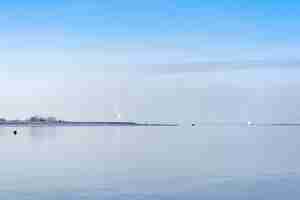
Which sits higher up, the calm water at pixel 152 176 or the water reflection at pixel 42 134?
the calm water at pixel 152 176

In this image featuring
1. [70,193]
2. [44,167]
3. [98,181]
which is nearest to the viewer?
[70,193]

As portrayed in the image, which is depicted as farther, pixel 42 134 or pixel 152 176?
pixel 42 134

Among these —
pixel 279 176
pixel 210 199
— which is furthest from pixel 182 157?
pixel 210 199

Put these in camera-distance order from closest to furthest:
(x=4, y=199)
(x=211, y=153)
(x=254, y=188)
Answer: (x=4, y=199) → (x=254, y=188) → (x=211, y=153)

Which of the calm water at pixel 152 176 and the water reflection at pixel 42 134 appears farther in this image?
the water reflection at pixel 42 134

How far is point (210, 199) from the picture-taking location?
21844 mm

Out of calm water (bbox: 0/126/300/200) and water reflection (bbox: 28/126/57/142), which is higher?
calm water (bbox: 0/126/300/200)

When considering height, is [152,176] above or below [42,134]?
above

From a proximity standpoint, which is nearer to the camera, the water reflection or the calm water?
the calm water

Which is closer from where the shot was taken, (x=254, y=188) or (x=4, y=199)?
(x=4, y=199)

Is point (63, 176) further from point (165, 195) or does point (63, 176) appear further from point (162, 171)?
point (165, 195)

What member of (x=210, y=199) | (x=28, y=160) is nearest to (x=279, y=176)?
(x=210, y=199)

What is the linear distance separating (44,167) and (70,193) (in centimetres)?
1084

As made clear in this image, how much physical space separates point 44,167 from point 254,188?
13.9 meters
